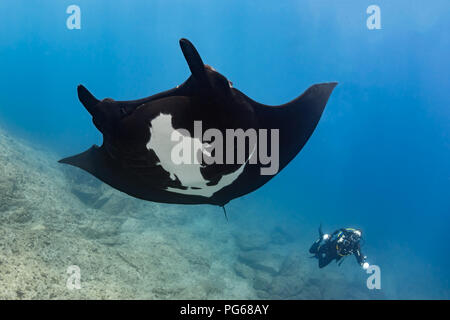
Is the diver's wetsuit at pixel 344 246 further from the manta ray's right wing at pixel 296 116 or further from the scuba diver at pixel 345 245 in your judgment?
the manta ray's right wing at pixel 296 116

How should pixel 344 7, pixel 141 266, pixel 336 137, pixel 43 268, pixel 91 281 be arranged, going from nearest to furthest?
1. pixel 43 268
2. pixel 91 281
3. pixel 141 266
4. pixel 344 7
5. pixel 336 137

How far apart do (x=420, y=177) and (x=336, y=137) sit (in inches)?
864

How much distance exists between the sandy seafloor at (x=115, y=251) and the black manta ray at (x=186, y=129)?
2.64 m

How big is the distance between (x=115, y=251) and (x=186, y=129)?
5601 mm

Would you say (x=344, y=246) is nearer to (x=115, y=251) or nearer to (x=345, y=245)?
(x=345, y=245)

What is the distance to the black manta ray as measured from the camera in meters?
1.76

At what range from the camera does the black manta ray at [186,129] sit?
5.79 ft

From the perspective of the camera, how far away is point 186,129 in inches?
74.8

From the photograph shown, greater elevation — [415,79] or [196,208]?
[415,79]

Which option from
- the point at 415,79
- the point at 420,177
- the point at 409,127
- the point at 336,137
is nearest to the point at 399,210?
the point at 420,177

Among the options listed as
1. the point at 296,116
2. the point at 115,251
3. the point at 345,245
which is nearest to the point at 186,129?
the point at 296,116

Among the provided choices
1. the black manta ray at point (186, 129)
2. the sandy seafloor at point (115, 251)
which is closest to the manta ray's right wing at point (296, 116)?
the black manta ray at point (186, 129)

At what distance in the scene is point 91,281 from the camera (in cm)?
462
